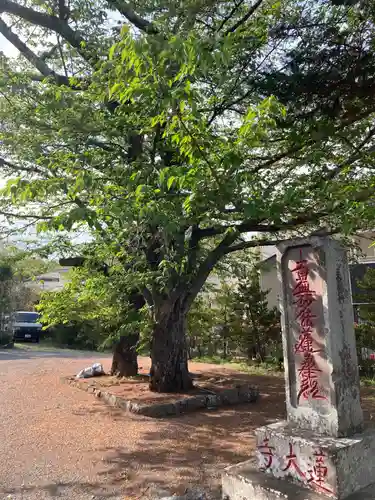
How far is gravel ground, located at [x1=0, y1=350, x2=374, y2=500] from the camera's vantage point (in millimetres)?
4883

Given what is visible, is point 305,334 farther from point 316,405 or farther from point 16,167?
point 16,167

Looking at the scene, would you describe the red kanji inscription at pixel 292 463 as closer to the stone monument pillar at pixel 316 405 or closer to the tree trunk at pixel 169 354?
the stone monument pillar at pixel 316 405

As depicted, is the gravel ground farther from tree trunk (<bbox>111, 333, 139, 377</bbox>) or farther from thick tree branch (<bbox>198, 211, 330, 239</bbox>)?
thick tree branch (<bbox>198, 211, 330, 239</bbox>)

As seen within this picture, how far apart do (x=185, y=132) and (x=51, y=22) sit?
589cm

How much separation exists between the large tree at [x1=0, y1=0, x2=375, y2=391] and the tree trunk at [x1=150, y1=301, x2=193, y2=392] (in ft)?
0.09

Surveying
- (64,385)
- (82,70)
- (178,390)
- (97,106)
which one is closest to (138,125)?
(97,106)

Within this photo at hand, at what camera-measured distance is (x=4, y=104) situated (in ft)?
25.9

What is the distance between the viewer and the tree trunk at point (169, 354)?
9.47 m

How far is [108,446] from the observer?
20.6 feet

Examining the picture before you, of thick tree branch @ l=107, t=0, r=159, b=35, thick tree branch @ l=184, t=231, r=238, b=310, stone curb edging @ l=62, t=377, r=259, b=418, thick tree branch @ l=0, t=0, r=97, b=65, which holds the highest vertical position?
thick tree branch @ l=0, t=0, r=97, b=65

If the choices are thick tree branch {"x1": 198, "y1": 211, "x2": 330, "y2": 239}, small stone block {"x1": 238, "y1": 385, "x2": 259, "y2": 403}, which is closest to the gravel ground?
small stone block {"x1": 238, "y1": 385, "x2": 259, "y2": 403}

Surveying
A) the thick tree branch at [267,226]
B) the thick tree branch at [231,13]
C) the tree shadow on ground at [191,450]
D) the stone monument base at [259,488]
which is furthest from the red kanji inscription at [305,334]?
the thick tree branch at [231,13]

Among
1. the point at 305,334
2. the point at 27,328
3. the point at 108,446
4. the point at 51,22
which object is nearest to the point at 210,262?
the point at 108,446

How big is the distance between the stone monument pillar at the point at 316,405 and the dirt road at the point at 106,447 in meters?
0.94
